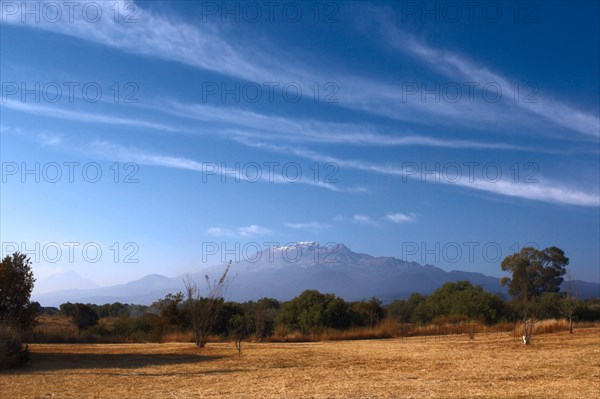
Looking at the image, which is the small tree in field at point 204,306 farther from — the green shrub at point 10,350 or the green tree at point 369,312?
the green tree at point 369,312

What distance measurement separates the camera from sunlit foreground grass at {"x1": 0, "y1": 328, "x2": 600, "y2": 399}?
1167 centimetres

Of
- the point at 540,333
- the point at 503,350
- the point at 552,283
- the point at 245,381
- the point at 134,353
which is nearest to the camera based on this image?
the point at 245,381

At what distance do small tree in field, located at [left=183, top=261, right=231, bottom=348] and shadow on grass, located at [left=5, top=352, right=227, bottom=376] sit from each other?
379 centimetres

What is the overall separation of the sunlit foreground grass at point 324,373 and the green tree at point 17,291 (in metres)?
2.03

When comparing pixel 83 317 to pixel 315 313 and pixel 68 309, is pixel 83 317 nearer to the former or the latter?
pixel 68 309

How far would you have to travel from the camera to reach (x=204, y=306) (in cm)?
2611

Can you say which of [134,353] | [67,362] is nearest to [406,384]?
[67,362]

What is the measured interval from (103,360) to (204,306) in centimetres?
726

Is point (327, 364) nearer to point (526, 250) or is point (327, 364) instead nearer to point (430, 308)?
point (430, 308)

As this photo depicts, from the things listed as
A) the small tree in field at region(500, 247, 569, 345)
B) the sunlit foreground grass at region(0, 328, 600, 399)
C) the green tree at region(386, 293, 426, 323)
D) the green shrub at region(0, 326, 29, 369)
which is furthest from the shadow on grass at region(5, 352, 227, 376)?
the small tree in field at region(500, 247, 569, 345)

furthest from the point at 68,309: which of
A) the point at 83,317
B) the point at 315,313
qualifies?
the point at 315,313

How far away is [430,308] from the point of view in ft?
145

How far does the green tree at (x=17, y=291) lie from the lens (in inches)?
851

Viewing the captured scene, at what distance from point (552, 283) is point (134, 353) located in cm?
5786
